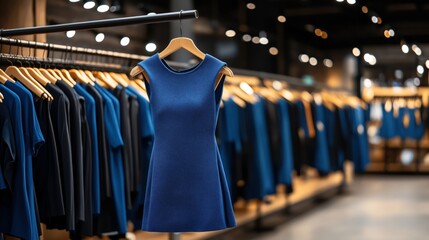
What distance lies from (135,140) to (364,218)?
5391mm

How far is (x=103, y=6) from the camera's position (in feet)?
18.4

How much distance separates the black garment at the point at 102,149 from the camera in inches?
157

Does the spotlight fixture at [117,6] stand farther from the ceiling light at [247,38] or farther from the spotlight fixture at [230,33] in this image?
the ceiling light at [247,38]

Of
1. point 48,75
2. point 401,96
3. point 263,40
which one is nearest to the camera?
point 48,75

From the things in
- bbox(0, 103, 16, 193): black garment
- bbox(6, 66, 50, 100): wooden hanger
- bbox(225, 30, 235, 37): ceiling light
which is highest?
bbox(225, 30, 235, 37): ceiling light

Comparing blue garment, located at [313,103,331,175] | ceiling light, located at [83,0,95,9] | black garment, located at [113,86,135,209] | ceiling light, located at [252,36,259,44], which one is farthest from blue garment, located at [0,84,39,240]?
blue garment, located at [313,103,331,175]

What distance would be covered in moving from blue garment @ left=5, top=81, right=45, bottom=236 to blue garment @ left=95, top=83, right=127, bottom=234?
0.74 meters

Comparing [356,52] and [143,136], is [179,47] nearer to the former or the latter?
[143,136]

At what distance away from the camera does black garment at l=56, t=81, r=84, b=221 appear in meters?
3.74

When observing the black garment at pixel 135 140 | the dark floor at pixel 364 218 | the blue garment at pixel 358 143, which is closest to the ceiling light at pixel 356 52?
the blue garment at pixel 358 143

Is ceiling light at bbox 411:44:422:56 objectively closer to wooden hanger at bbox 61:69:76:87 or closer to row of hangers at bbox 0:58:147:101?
row of hangers at bbox 0:58:147:101

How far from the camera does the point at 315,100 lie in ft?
30.5

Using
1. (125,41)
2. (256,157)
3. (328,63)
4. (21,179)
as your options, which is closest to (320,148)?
(256,157)

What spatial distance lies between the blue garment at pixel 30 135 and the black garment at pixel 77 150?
0.38 m
